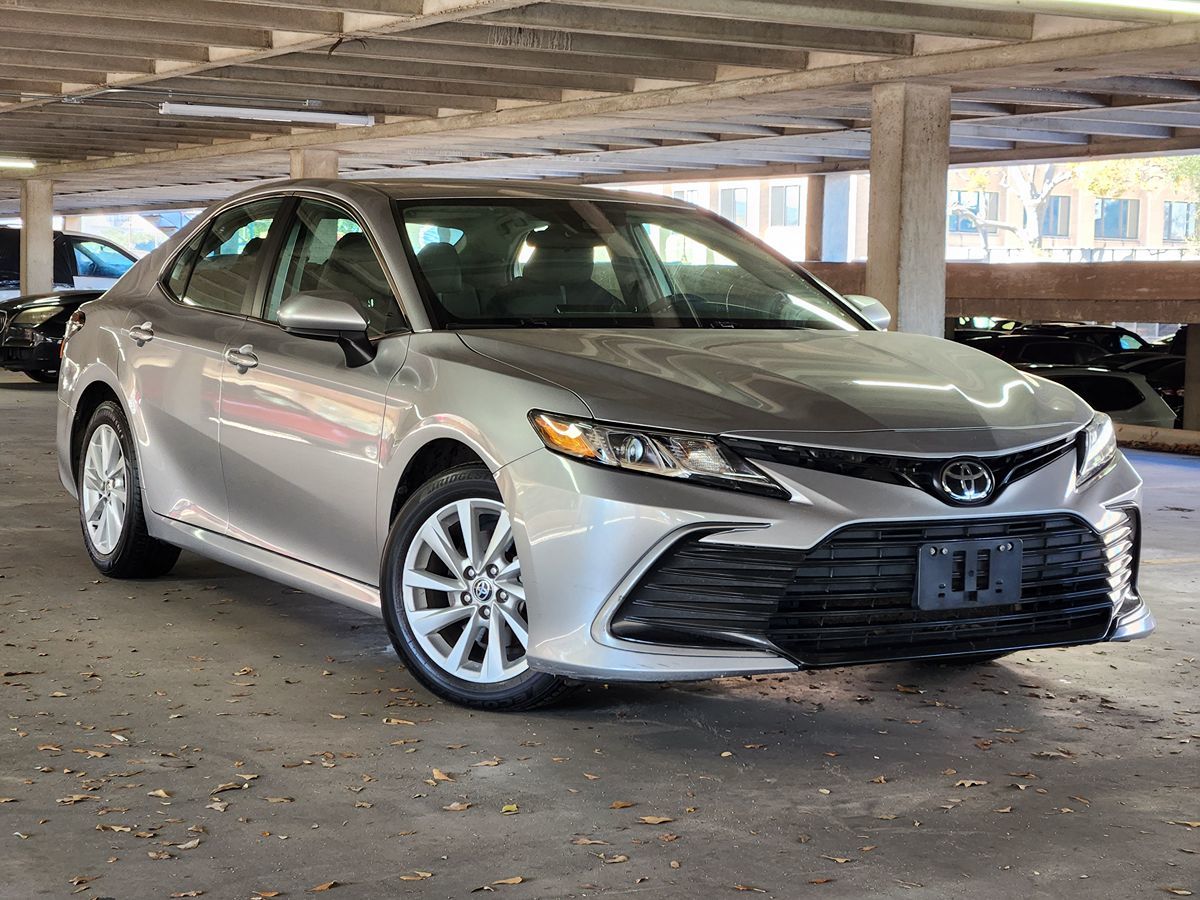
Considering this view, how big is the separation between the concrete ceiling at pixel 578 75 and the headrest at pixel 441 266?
6.28 metres

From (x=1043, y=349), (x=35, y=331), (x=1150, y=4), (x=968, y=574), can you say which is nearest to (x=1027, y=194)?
(x=1043, y=349)

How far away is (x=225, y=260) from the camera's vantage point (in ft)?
19.2

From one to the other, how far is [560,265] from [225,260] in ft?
4.66

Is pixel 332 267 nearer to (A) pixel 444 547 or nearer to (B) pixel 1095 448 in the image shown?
(A) pixel 444 547

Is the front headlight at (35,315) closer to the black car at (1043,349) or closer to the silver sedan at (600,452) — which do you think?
the black car at (1043,349)

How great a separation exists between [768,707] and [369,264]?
1.86 meters

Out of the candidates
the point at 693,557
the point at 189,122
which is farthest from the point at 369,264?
the point at 189,122

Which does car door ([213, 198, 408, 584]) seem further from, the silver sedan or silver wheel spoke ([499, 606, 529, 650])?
silver wheel spoke ([499, 606, 529, 650])

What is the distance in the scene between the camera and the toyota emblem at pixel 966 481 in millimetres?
4043

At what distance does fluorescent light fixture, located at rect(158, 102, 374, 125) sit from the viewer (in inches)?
681

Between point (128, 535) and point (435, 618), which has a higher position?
point (435, 618)

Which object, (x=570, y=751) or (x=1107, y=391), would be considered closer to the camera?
(x=570, y=751)

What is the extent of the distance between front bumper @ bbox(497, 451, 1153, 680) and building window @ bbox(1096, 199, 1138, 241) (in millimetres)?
85326

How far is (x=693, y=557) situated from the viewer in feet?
13.0
